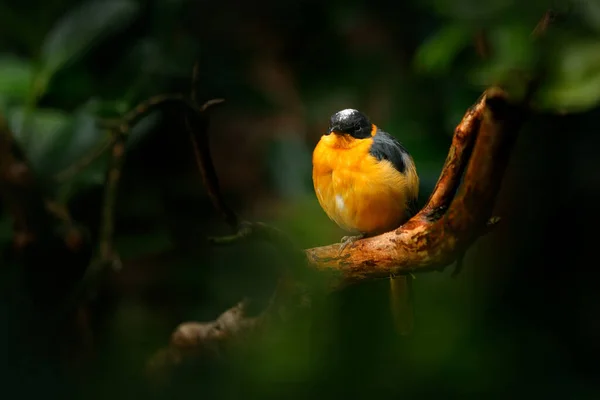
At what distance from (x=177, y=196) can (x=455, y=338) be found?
0.75 meters

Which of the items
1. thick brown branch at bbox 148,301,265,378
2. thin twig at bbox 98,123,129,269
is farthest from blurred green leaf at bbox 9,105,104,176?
thick brown branch at bbox 148,301,265,378

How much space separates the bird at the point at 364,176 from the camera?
2.01 ft

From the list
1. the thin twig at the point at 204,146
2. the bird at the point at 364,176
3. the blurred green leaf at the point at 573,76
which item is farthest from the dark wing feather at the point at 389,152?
the blurred green leaf at the point at 573,76

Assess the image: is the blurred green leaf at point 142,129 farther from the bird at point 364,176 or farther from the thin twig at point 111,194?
the bird at point 364,176

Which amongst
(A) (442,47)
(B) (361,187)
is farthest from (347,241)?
(A) (442,47)

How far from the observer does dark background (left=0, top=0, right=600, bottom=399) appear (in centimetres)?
33

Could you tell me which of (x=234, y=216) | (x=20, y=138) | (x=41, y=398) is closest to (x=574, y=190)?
(x=234, y=216)

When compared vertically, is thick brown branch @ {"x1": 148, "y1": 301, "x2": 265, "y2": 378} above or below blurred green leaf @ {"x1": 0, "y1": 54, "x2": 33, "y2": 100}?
below

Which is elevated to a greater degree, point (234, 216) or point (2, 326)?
point (234, 216)

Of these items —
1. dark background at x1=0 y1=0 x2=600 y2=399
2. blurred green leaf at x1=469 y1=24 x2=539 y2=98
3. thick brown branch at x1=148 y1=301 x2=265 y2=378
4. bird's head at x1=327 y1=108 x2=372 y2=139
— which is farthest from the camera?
thick brown branch at x1=148 y1=301 x2=265 y2=378

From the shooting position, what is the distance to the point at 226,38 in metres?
1.10

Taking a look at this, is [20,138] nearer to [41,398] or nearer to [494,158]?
[41,398]

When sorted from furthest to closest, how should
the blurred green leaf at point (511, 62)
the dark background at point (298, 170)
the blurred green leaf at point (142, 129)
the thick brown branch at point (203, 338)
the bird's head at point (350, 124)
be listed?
1. the blurred green leaf at point (142, 129)
2. the thick brown branch at point (203, 338)
3. the bird's head at point (350, 124)
4. the dark background at point (298, 170)
5. the blurred green leaf at point (511, 62)

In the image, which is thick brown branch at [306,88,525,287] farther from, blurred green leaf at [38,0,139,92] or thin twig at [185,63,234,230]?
blurred green leaf at [38,0,139,92]
